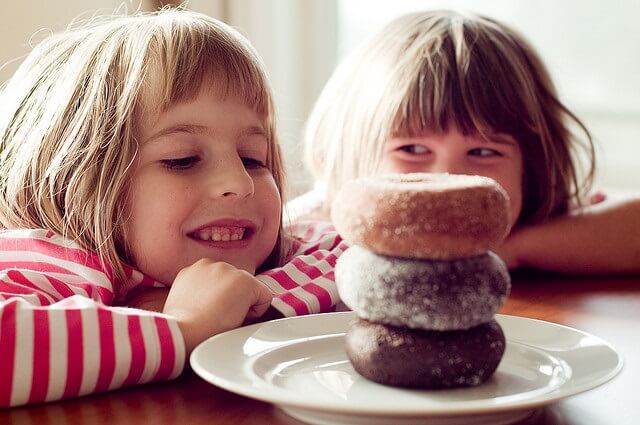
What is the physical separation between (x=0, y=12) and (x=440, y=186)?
1.08 metres

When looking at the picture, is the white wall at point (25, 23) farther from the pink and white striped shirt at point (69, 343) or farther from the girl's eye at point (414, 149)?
the pink and white striped shirt at point (69, 343)

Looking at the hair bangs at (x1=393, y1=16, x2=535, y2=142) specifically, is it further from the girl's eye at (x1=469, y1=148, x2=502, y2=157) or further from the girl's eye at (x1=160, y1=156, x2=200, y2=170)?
the girl's eye at (x1=160, y1=156, x2=200, y2=170)

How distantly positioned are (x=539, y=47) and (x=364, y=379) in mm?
1997

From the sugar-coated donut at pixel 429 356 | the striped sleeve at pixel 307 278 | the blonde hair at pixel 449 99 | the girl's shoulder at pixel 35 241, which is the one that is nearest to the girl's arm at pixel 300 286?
the striped sleeve at pixel 307 278

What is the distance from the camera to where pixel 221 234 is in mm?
1116

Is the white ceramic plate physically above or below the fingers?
above

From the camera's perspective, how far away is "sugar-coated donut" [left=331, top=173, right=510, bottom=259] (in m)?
0.64

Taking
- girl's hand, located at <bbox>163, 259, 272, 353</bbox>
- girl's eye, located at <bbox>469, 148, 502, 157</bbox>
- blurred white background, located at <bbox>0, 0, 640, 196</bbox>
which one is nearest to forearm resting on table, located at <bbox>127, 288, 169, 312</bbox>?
girl's hand, located at <bbox>163, 259, 272, 353</bbox>

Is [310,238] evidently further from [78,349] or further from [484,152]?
[78,349]

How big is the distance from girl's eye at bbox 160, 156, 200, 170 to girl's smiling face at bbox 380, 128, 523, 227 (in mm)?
507

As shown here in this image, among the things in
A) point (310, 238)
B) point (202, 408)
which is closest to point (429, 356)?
point (202, 408)

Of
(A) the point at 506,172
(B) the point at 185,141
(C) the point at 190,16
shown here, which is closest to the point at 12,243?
(B) the point at 185,141

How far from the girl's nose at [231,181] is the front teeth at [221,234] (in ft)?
0.17

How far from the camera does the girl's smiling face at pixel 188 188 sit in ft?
3.49
